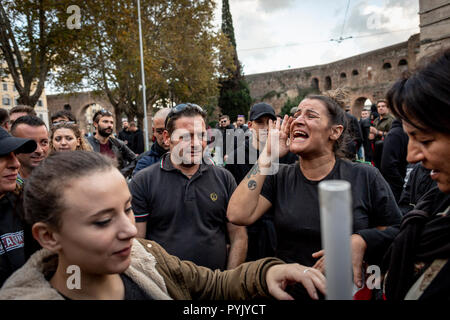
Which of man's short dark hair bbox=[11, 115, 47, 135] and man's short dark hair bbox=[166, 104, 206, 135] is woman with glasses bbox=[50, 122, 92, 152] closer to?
man's short dark hair bbox=[11, 115, 47, 135]

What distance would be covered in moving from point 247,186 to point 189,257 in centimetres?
68

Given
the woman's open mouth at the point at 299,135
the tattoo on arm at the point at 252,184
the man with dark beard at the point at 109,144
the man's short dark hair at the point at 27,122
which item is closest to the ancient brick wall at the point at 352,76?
the man with dark beard at the point at 109,144

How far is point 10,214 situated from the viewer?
1830 millimetres

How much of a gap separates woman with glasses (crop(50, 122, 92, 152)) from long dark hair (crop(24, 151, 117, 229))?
97.8 inches

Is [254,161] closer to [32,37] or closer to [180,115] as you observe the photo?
[180,115]

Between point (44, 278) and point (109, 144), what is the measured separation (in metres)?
4.37

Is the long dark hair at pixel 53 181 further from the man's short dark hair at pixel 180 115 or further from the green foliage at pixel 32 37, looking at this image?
the green foliage at pixel 32 37

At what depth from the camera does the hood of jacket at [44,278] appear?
111 cm

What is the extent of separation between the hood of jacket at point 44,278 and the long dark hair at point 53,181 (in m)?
0.17

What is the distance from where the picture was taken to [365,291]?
1.69 meters

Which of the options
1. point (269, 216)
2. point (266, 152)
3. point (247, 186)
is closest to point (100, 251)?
point (247, 186)

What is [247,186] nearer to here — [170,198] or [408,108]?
[170,198]

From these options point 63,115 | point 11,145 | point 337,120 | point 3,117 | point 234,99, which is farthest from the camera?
point 234,99

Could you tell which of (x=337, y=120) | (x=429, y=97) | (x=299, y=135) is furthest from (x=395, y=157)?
(x=429, y=97)
